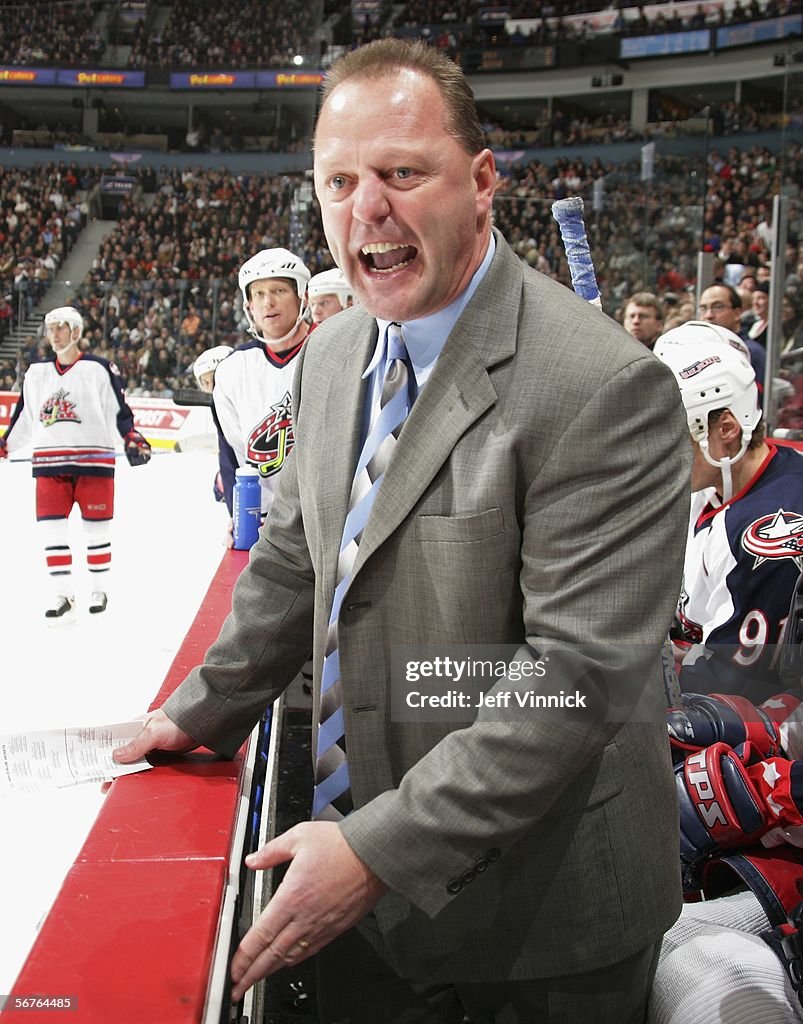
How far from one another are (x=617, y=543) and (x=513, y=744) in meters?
Answer: 0.20

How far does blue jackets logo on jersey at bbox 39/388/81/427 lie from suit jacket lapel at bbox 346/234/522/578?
4.75 m

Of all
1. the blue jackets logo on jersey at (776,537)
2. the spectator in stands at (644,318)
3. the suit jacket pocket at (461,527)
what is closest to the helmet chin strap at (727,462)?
the blue jackets logo on jersey at (776,537)

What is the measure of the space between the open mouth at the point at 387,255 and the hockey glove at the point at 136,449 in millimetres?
4506

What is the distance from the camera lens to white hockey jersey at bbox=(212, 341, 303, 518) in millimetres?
3848

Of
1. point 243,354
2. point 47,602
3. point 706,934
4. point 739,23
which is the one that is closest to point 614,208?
point 243,354

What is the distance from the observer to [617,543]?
861 millimetres

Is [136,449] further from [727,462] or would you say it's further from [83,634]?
[727,462]

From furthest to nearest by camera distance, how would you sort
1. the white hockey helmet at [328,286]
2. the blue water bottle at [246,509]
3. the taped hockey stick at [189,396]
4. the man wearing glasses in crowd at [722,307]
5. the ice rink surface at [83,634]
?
the taped hockey stick at [189,396] → the man wearing glasses in crowd at [722,307] → the white hockey helmet at [328,286] → the blue water bottle at [246,509] → the ice rink surface at [83,634]

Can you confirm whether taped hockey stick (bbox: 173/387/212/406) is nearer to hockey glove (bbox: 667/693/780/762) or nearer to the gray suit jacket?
hockey glove (bbox: 667/693/780/762)

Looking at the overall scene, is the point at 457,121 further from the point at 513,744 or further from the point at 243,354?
the point at 243,354

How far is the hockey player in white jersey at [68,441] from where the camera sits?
537cm

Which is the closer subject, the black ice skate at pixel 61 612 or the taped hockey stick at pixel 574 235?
the taped hockey stick at pixel 574 235

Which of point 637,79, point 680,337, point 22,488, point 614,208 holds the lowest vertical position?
point 22,488

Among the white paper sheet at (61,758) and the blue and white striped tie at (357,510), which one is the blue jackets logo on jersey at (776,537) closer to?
the blue and white striped tie at (357,510)
